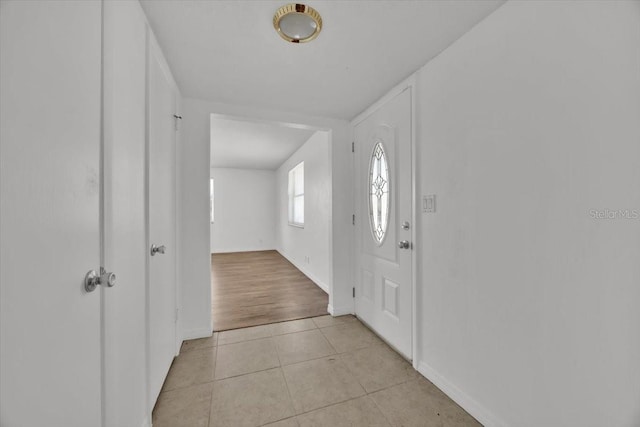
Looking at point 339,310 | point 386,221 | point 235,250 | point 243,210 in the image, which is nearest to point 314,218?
point 339,310

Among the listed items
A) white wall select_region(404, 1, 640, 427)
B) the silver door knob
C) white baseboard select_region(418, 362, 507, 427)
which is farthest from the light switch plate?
the silver door knob

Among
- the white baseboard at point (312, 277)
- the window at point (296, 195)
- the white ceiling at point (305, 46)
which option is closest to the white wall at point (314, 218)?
the white baseboard at point (312, 277)

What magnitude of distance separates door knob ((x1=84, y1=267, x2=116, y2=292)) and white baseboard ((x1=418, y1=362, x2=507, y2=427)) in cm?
189

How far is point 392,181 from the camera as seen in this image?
7.13 feet

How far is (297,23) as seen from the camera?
142 cm

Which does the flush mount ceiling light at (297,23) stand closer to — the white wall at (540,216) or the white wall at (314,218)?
the white wall at (540,216)

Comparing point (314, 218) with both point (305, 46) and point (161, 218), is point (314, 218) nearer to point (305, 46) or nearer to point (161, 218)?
point (161, 218)

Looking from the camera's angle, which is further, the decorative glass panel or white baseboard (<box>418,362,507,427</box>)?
the decorative glass panel

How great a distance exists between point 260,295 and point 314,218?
147cm

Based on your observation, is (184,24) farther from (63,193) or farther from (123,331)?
(123,331)

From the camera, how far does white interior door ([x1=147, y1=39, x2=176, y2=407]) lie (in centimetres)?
145

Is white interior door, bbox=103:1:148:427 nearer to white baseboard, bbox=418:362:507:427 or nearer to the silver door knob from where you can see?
the silver door knob

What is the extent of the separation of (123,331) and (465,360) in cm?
179

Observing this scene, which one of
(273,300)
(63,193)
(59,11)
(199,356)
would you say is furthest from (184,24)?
(273,300)
